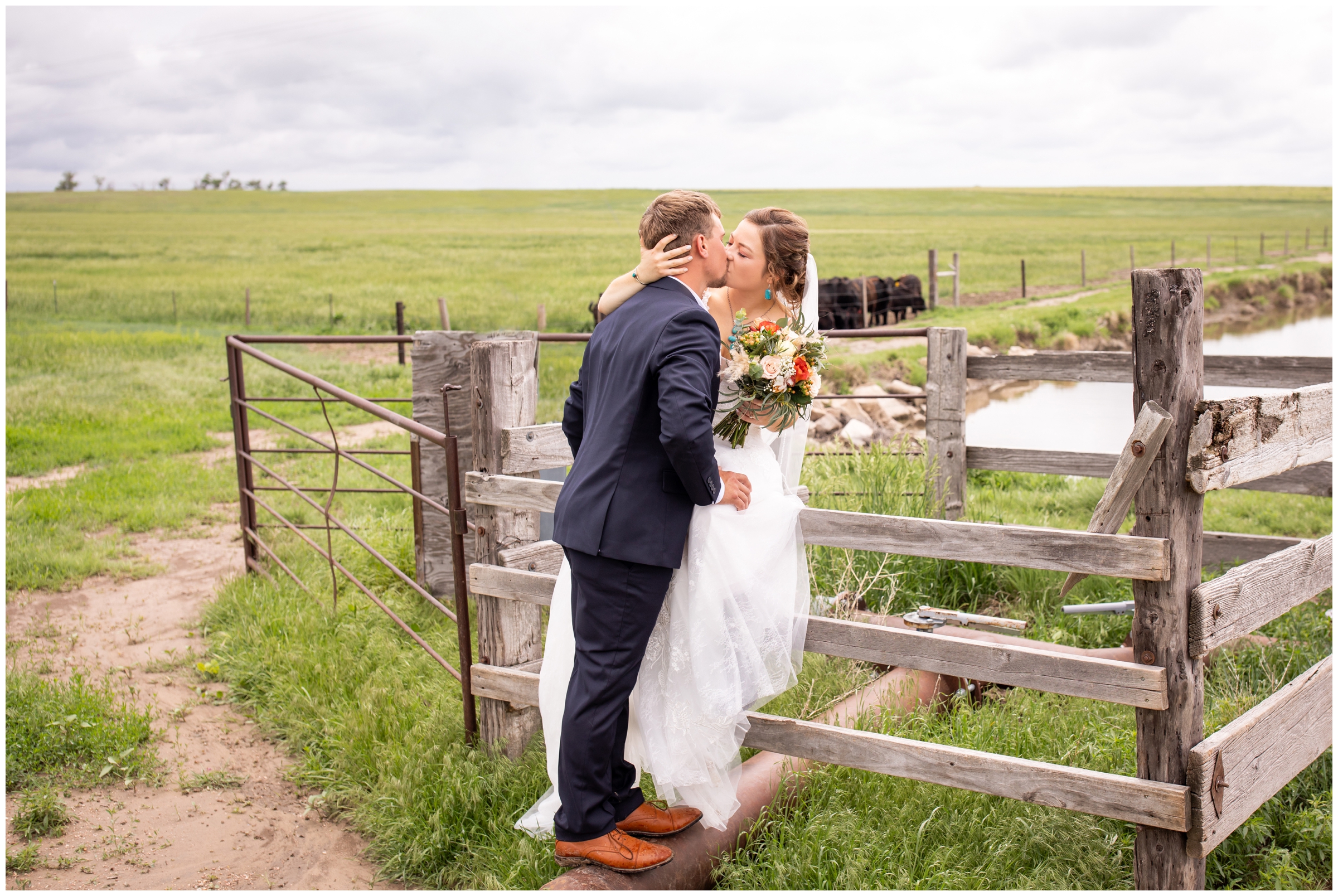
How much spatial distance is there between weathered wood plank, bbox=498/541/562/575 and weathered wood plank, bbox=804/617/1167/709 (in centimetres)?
124

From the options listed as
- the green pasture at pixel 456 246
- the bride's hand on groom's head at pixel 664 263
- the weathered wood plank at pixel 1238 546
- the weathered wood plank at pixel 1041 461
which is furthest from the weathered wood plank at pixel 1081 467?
the green pasture at pixel 456 246

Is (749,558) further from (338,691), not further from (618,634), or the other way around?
(338,691)

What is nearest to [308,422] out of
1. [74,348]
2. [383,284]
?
[74,348]

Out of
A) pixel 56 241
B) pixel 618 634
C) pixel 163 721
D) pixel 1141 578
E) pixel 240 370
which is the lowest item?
pixel 163 721

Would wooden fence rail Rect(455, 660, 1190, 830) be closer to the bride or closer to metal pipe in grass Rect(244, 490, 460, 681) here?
the bride

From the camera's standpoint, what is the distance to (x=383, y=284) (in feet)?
111

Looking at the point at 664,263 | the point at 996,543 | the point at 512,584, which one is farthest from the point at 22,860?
the point at 996,543

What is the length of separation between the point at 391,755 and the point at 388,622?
5.17ft

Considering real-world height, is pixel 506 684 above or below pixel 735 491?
below

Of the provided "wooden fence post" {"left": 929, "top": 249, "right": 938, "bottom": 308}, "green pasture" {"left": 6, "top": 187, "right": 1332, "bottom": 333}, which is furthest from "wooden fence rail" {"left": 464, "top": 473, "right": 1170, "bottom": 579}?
"wooden fence post" {"left": 929, "top": 249, "right": 938, "bottom": 308}

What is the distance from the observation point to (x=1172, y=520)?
246 centimetres

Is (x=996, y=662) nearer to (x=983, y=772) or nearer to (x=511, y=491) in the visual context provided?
(x=983, y=772)

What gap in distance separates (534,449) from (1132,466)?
7.00 feet

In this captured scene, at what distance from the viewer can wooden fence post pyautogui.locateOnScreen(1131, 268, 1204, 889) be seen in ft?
8.07
